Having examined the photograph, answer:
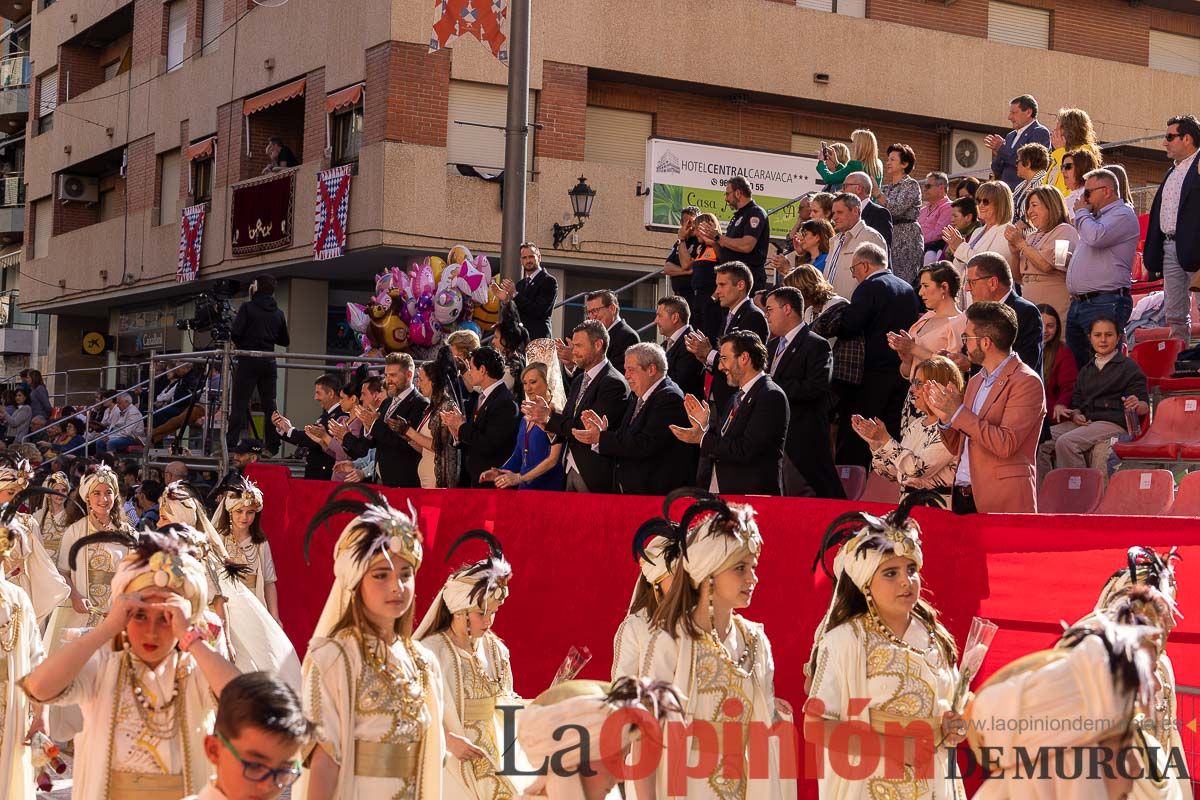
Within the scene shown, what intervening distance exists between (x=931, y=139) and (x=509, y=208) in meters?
15.6

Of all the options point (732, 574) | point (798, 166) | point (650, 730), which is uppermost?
point (798, 166)

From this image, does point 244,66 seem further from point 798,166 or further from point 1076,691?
point 1076,691

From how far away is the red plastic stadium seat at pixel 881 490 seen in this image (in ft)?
30.6

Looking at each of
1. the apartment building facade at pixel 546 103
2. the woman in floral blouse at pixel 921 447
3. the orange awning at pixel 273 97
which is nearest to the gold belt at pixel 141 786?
the woman in floral blouse at pixel 921 447

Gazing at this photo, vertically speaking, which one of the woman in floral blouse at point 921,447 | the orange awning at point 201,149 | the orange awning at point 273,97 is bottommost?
the woman in floral blouse at point 921,447

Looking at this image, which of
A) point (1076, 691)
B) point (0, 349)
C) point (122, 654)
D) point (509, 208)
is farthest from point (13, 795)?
point (0, 349)

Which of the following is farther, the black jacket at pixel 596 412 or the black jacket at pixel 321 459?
the black jacket at pixel 321 459

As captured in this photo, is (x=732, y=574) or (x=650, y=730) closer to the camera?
(x=650, y=730)

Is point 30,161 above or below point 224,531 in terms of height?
above

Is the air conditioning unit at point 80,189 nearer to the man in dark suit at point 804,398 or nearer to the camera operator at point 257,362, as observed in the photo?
the camera operator at point 257,362

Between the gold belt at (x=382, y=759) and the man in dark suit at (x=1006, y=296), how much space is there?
4669 mm

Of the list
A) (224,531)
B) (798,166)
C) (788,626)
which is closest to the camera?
(788,626)

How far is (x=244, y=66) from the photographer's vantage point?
90.6 ft

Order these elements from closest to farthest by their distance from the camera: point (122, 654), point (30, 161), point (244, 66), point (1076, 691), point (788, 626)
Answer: point (1076, 691) → point (122, 654) → point (788, 626) → point (244, 66) → point (30, 161)
